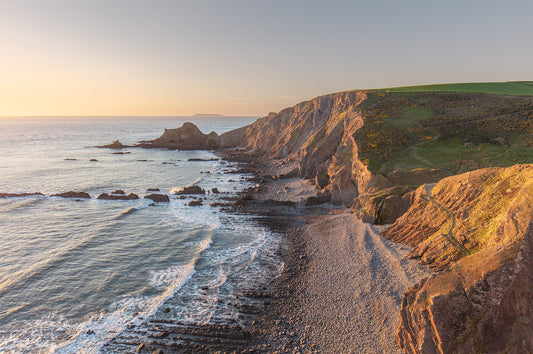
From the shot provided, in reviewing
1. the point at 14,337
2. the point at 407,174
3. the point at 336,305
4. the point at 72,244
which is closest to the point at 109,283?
the point at 14,337

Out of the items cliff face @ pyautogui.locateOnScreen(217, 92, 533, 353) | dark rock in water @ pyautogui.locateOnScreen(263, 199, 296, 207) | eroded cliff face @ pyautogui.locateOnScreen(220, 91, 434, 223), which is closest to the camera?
cliff face @ pyautogui.locateOnScreen(217, 92, 533, 353)

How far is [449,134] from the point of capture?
123ft

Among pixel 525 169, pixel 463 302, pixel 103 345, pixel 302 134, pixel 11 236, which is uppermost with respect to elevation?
pixel 302 134

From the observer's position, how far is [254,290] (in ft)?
65.0

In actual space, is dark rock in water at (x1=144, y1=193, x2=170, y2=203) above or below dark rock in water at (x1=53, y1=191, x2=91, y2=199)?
below

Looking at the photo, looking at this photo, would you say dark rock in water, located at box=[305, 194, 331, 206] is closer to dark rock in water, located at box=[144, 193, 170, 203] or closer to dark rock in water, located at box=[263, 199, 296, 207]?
dark rock in water, located at box=[263, 199, 296, 207]

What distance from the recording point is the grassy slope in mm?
32156

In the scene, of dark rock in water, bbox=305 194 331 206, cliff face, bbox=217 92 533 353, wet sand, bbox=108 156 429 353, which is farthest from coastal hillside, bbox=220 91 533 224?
wet sand, bbox=108 156 429 353

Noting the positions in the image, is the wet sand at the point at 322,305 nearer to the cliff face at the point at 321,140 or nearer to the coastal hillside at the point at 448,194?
the coastal hillside at the point at 448,194

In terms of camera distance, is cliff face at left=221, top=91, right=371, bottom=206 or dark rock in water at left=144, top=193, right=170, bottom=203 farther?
dark rock in water at left=144, top=193, right=170, bottom=203

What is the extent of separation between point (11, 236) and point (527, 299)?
41059 mm

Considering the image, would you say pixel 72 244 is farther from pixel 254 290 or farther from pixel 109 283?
pixel 254 290

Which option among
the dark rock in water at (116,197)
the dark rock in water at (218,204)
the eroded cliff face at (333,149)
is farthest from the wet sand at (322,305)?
the dark rock in water at (116,197)

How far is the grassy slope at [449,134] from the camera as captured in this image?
32156mm
